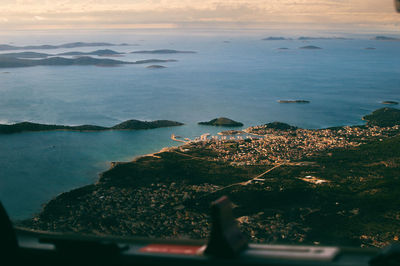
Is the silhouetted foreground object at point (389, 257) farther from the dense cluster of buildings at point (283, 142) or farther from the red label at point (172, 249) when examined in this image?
the dense cluster of buildings at point (283, 142)

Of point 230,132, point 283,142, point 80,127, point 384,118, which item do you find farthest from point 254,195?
point 384,118

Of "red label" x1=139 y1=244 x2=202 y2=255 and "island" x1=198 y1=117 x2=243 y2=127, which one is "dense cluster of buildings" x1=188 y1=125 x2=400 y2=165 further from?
"red label" x1=139 y1=244 x2=202 y2=255

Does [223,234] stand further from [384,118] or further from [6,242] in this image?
[384,118]

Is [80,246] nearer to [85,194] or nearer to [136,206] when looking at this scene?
[136,206]

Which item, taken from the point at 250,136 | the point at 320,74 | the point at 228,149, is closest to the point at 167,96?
the point at 250,136

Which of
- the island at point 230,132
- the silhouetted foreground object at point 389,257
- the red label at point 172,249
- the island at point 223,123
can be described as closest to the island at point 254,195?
the island at point 230,132
